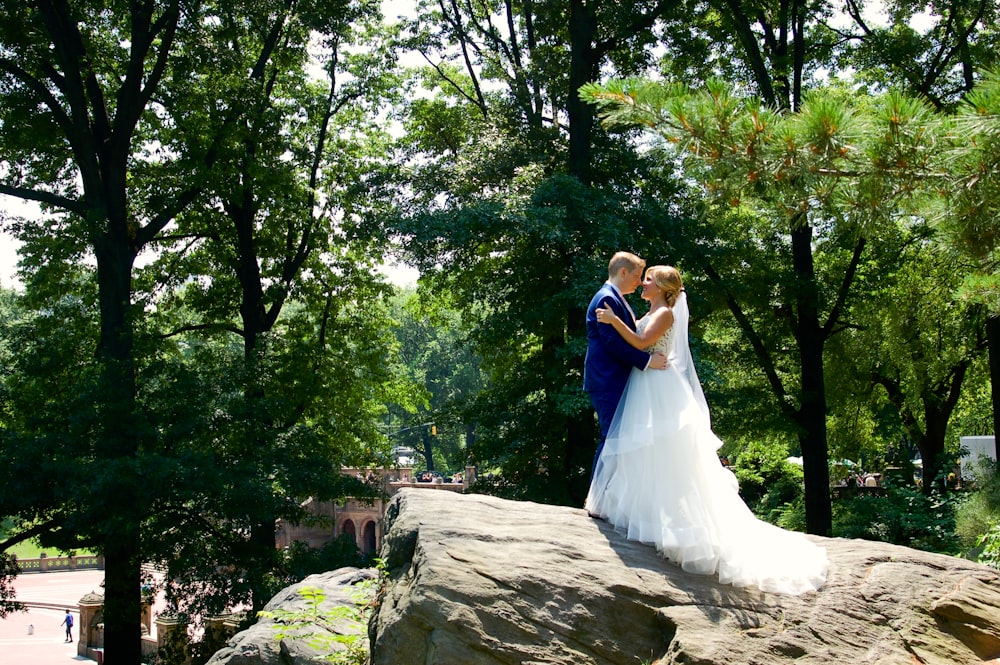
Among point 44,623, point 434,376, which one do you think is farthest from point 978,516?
point 434,376

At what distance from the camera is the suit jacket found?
6.33 meters

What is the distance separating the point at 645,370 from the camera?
6.35m

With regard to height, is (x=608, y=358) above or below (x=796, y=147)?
below

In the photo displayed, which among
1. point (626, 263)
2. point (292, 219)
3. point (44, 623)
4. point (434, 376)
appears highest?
point (292, 219)

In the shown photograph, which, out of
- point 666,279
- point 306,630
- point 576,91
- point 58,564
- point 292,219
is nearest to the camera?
point 666,279

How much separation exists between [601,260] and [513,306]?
2120 millimetres

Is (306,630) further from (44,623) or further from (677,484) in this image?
(44,623)

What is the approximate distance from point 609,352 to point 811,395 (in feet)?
40.9

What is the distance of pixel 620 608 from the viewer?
5.30 metres

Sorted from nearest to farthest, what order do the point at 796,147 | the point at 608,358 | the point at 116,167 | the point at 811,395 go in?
the point at 608,358 < the point at 796,147 < the point at 811,395 < the point at 116,167

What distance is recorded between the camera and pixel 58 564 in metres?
60.9

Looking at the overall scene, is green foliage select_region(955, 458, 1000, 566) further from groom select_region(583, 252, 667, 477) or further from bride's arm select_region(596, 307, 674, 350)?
bride's arm select_region(596, 307, 674, 350)

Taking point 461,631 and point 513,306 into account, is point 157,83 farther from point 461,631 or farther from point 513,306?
point 461,631

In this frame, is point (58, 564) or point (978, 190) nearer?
point (978, 190)
